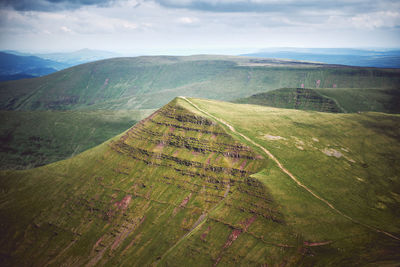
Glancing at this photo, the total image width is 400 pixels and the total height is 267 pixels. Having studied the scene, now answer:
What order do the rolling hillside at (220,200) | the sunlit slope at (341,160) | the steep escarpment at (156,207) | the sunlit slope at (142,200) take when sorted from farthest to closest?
the sunlit slope at (142,200) → the sunlit slope at (341,160) → the steep escarpment at (156,207) → the rolling hillside at (220,200)

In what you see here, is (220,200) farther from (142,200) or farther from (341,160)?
(341,160)

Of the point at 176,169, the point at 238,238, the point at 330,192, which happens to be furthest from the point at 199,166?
the point at 330,192

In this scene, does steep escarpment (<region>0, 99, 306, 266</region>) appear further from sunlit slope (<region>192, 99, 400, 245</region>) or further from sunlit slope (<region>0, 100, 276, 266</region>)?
sunlit slope (<region>192, 99, 400, 245</region>)

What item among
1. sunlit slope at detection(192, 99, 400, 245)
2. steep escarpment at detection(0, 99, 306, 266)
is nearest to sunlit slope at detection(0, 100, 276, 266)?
steep escarpment at detection(0, 99, 306, 266)

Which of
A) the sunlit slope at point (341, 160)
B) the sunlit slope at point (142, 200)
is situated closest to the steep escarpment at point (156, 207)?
the sunlit slope at point (142, 200)

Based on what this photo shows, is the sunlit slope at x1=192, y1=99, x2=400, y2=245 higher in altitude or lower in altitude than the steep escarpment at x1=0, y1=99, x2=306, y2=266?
higher

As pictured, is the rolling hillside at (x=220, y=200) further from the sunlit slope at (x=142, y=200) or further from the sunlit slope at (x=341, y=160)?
the sunlit slope at (x=341, y=160)
